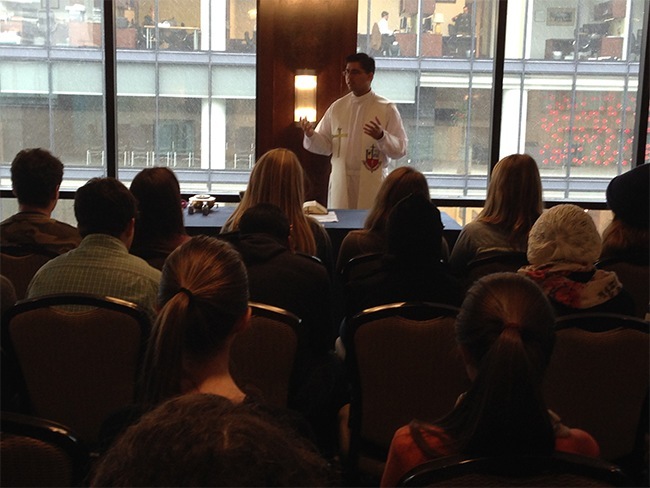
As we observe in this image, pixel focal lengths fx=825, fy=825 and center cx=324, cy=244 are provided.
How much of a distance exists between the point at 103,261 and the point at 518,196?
6.29 feet

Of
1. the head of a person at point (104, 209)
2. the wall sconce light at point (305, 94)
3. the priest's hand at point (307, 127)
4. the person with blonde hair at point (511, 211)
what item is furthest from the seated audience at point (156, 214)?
the wall sconce light at point (305, 94)

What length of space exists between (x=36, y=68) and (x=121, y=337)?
5.15 meters

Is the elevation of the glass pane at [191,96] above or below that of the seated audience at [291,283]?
above

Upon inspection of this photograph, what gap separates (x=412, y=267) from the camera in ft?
8.76

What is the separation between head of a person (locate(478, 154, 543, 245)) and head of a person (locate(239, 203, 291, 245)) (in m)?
1.19

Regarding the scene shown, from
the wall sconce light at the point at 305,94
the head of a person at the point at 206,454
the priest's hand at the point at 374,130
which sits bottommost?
the head of a person at the point at 206,454

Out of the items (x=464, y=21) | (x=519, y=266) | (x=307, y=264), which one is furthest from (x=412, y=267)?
(x=464, y=21)

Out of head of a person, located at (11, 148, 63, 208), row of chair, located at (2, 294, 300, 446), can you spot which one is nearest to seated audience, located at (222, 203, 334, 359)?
row of chair, located at (2, 294, 300, 446)

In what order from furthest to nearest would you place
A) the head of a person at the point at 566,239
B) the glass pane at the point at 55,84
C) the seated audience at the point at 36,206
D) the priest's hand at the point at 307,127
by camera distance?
the glass pane at the point at 55,84
the priest's hand at the point at 307,127
the seated audience at the point at 36,206
the head of a person at the point at 566,239

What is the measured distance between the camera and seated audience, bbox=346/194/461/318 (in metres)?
2.64

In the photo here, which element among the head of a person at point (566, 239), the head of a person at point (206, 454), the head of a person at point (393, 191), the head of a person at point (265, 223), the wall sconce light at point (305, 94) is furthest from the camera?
the wall sconce light at point (305, 94)

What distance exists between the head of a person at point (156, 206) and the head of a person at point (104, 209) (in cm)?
39

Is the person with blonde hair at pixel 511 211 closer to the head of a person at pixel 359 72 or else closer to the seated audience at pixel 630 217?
the seated audience at pixel 630 217

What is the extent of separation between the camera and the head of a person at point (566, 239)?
2.56 m
